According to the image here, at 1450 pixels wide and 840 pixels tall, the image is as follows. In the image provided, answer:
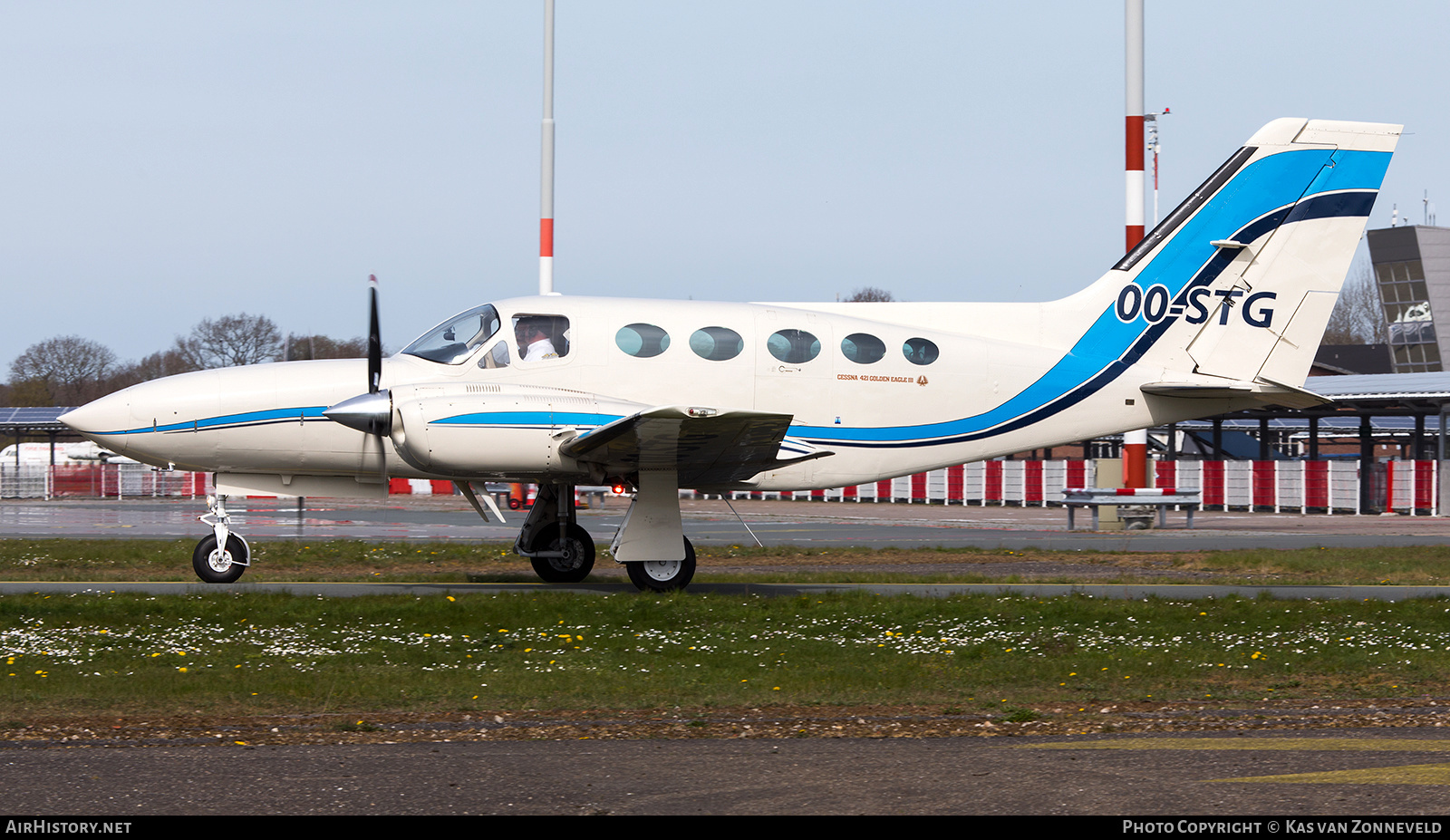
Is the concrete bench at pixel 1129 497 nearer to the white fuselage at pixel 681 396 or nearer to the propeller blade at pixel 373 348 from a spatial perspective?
the white fuselage at pixel 681 396

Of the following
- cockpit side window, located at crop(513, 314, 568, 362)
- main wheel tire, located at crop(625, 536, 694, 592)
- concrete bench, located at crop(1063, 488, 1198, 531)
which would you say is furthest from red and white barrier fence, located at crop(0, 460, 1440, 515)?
main wheel tire, located at crop(625, 536, 694, 592)

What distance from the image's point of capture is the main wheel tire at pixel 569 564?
16.0 metres

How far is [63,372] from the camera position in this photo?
71500 millimetres

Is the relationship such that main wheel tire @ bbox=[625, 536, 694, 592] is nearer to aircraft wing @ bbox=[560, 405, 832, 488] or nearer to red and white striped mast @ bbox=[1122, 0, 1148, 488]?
aircraft wing @ bbox=[560, 405, 832, 488]

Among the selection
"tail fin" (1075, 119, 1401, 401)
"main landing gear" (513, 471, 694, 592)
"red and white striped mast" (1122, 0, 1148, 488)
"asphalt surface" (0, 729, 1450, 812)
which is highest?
"red and white striped mast" (1122, 0, 1148, 488)

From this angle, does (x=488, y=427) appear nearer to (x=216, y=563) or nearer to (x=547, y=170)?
(x=216, y=563)

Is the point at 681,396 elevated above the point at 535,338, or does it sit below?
below

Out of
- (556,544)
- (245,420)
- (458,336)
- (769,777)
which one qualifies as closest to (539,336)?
(458,336)

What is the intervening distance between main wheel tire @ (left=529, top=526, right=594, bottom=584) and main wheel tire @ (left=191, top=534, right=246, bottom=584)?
3.50m

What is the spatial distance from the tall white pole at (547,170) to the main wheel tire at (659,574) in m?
12.1

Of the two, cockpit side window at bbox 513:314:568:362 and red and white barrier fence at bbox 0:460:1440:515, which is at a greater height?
cockpit side window at bbox 513:314:568:362

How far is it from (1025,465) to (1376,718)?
3798cm

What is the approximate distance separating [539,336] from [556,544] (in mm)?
2887

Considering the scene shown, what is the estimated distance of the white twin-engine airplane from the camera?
13.9 meters
